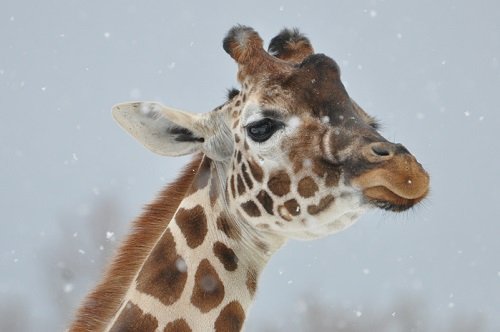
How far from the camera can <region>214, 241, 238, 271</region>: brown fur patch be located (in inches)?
258

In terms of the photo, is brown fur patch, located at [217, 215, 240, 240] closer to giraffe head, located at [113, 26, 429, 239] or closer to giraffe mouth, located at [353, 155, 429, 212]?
giraffe head, located at [113, 26, 429, 239]

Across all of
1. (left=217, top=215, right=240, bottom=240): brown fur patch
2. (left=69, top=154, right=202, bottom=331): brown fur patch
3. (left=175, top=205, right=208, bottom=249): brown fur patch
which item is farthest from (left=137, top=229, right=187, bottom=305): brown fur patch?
(left=217, top=215, right=240, bottom=240): brown fur patch

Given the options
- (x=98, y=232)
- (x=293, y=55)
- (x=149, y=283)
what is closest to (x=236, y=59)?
(x=293, y=55)

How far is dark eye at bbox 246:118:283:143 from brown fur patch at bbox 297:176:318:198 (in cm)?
38

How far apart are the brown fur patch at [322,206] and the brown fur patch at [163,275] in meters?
0.91

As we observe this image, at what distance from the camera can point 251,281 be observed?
21.6 feet

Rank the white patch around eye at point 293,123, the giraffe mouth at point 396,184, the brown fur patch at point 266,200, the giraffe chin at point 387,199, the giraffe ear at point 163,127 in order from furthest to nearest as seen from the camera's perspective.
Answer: the giraffe ear at point 163,127
the brown fur patch at point 266,200
the white patch around eye at point 293,123
the giraffe chin at point 387,199
the giraffe mouth at point 396,184

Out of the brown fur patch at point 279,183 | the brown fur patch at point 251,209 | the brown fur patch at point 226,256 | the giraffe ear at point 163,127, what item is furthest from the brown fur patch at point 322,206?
the giraffe ear at point 163,127

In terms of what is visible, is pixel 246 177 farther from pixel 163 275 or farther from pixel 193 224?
pixel 163 275

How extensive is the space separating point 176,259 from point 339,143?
131cm

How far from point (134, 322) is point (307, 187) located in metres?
1.40

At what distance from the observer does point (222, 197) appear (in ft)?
22.3

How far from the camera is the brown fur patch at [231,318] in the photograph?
6.36 meters

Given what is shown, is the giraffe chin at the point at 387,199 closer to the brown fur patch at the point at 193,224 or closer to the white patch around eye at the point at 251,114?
the white patch around eye at the point at 251,114
